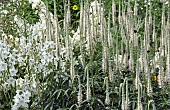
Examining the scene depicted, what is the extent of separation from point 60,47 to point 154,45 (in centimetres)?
Answer: 101

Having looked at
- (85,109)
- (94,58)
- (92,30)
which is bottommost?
(85,109)

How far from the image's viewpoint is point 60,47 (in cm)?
438

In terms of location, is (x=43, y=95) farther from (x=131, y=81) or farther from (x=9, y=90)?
(x=131, y=81)

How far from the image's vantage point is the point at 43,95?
401 centimetres

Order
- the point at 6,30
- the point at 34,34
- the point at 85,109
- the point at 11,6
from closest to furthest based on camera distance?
the point at 85,109
the point at 34,34
the point at 6,30
the point at 11,6

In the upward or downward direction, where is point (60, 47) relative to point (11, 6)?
downward

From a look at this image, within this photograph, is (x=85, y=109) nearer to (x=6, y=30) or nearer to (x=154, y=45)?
(x=154, y=45)

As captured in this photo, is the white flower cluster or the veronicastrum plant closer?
the white flower cluster

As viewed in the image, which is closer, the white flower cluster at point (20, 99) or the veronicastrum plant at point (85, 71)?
the white flower cluster at point (20, 99)

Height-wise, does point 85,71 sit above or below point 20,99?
above

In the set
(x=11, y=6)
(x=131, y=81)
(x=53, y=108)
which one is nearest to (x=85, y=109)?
(x=53, y=108)

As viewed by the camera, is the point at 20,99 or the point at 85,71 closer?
the point at 20,99

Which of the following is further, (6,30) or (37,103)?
(6,30)

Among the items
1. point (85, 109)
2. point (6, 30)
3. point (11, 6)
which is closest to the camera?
point (85, 109)
